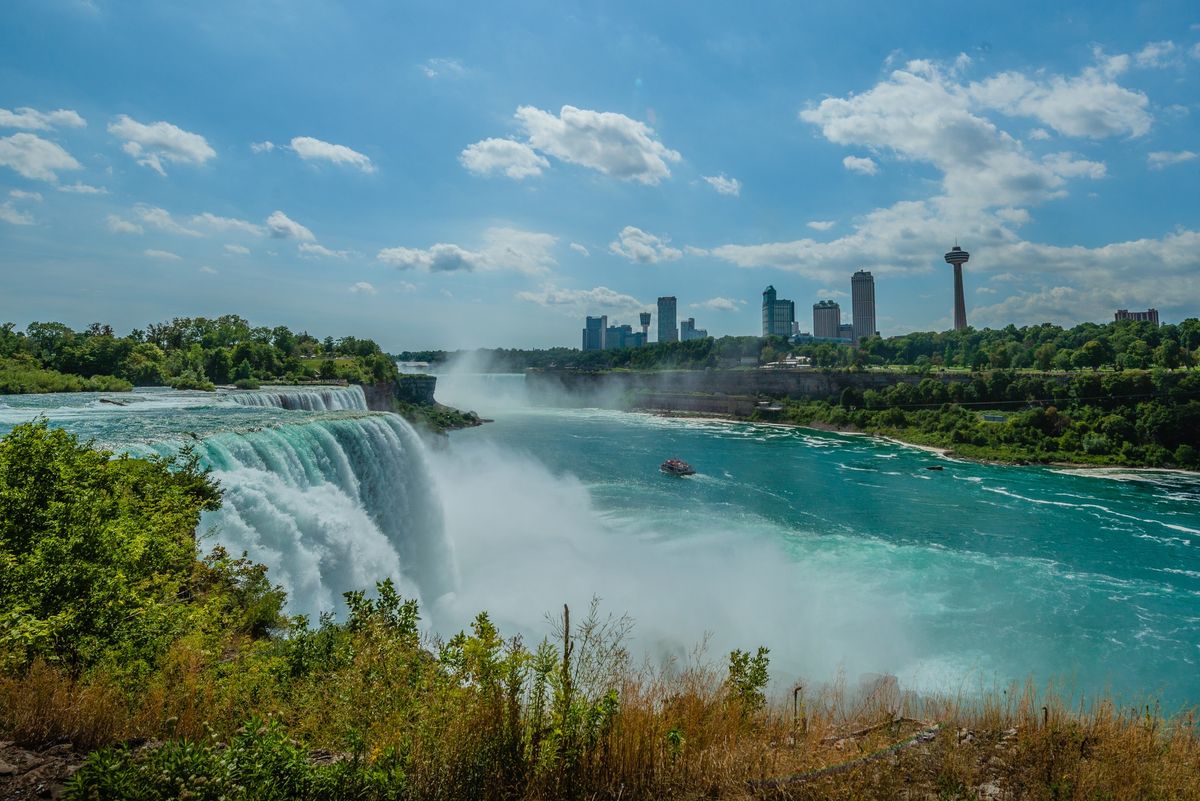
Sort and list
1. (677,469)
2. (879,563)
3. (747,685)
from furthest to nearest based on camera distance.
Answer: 1. (677,469)
2. (879,563)
3. (747,685)

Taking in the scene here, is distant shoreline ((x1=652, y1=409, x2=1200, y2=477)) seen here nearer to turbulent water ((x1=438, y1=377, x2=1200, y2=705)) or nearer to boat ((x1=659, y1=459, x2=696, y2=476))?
turbulent water ((x1=438, y1=377, x2=1200, y2=705))

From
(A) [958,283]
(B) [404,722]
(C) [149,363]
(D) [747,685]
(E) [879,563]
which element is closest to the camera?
(B) [404,722]

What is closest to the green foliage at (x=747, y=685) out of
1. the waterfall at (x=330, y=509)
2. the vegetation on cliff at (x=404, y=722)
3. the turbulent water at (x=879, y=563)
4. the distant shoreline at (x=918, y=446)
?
the vegetation on cliff at (x=404, y=722)

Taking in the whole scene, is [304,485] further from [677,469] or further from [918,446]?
[918,446]

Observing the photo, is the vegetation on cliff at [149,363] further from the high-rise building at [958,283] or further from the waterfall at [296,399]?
the high-rise building at [958,283]

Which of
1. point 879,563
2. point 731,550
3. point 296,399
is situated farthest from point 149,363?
point 879,563

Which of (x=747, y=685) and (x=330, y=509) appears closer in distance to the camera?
(x=747, y=685)

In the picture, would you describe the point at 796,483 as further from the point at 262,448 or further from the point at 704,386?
the point at 704,386
